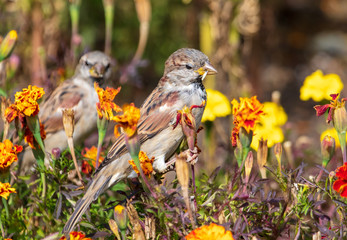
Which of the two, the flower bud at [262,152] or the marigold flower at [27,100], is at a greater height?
the marigold flower at [27,100]

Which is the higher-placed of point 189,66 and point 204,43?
point 189,66

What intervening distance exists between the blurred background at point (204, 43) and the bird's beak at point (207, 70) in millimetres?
543

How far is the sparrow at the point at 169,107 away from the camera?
2.22 m

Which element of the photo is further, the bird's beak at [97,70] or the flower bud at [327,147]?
the bird's beak at [97,70]

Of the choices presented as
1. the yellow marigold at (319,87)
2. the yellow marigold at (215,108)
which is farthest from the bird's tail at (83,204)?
the yellow marigold at (319,87)

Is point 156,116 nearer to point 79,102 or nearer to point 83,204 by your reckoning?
point 83,204

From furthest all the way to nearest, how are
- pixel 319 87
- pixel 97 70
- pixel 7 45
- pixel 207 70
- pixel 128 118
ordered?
pixel 97 70, pixel 319 87, pixel 207 70, pixel 7 45, pixel 128 118

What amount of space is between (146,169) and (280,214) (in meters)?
0.42

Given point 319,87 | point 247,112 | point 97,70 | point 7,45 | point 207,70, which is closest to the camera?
point 247,112

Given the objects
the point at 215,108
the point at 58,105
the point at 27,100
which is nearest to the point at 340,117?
the point at 27,100

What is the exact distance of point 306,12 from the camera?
789cm

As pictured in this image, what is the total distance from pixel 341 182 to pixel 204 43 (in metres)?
2.69

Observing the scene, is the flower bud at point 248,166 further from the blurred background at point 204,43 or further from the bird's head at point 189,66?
the blurred background at point 204,43

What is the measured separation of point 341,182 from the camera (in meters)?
1.53
